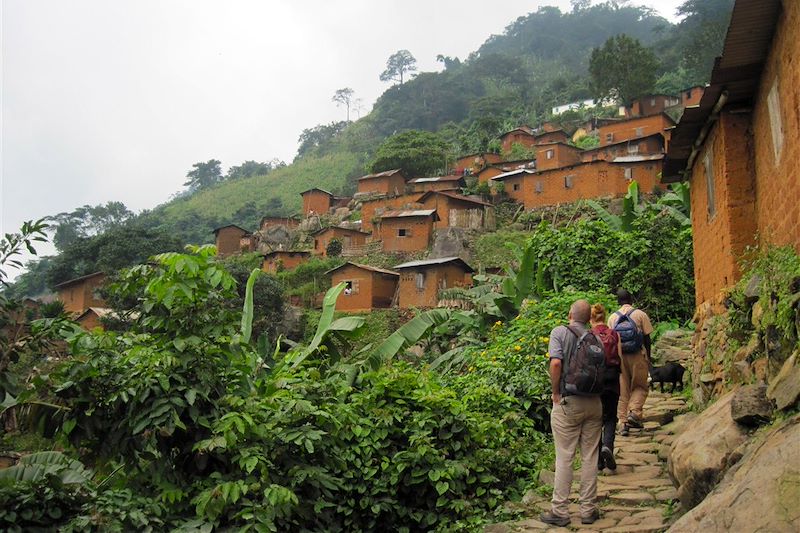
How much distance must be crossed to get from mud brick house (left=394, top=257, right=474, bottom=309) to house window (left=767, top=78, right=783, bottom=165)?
98.8ft

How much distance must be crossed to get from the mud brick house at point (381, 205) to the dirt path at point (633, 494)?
134 ft

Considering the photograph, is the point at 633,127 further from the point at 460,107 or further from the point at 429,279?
the point at 460,107

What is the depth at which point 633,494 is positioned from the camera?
684cm

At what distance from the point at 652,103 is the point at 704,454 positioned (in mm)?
58533

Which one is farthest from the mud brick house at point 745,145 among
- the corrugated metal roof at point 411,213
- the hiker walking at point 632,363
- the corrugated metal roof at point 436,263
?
the corrugated metal roof at point 411,213

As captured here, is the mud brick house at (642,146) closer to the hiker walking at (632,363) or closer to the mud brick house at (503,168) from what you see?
the mud brick house at (503,168)

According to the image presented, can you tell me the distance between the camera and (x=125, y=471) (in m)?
6.74

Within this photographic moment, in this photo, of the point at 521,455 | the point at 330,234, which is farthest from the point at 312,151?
the point at 521,455

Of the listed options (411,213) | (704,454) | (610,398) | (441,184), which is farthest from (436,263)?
(704,454)

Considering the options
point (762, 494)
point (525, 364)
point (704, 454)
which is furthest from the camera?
point (525, 364)

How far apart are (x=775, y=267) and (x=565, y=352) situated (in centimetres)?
201

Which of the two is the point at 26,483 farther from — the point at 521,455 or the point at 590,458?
the point at 521,455

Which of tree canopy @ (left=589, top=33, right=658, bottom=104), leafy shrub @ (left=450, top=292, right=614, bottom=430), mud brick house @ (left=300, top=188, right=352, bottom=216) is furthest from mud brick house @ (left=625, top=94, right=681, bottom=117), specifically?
leafy shrub @ (left=450, top=292, right=614, bottom=430)

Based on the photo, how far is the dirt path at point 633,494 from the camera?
6215 mm
